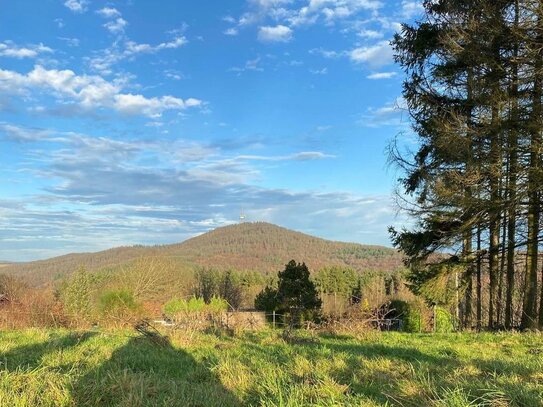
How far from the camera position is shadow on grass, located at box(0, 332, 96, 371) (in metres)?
6.09

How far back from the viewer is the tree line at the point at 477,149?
1292 centimetres

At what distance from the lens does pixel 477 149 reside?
43.6 feet

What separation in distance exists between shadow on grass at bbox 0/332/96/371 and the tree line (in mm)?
10155

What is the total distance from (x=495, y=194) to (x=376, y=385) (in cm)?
1064

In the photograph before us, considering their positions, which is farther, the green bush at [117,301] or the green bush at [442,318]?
the green bush at [117,301]

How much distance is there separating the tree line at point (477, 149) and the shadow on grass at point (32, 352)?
10.2 metres

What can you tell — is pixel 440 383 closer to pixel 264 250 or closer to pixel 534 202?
pixel 534 202

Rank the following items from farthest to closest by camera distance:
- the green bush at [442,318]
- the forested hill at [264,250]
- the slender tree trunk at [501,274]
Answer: the forested hill at [264,250], the green bush at [442,318], the slender tree trunk at [501,274]

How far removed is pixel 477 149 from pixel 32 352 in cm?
1178

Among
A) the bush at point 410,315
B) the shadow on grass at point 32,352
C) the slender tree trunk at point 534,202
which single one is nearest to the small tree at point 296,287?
the bush at point 410,315

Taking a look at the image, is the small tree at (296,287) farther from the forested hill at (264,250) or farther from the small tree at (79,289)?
the forested hill at (264,250)

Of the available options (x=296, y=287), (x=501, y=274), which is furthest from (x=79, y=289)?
(x=501, y=274)

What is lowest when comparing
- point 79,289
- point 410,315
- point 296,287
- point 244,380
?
point 79,289

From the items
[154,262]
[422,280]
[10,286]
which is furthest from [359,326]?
[10,286]
